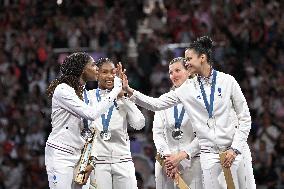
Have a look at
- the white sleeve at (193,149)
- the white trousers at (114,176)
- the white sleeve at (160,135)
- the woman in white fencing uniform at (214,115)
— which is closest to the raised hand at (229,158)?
the woman in white fencing uniform at (214,115)

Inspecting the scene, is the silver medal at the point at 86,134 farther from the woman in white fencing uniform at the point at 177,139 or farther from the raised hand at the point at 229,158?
the raised hand at the point at 229,158

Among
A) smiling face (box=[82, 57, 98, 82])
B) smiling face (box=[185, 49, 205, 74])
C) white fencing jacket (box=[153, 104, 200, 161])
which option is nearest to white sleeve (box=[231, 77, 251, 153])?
smiling face (box=[185, 49, 205, 74])

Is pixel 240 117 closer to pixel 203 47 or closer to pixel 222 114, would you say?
pixel 222 114

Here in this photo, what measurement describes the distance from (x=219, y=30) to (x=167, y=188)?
321 inches

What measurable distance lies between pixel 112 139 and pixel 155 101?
68 cm

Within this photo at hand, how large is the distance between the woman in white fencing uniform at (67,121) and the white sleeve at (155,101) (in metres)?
0.38

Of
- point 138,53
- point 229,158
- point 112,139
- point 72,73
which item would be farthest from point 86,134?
point 138,53

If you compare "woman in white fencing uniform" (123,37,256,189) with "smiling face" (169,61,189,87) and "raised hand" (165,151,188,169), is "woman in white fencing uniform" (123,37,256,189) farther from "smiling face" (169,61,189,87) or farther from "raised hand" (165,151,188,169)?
"smiling face" (169,61,189,87)

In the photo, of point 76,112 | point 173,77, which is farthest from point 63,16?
point 76,112

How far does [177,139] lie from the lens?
8977 millimetres

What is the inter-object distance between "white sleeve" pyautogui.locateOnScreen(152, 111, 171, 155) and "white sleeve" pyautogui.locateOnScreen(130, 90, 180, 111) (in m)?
0.55

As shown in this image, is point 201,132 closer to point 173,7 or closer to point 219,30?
point 219,30

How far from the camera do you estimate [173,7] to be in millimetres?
18547

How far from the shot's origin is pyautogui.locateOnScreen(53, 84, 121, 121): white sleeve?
7883mm
